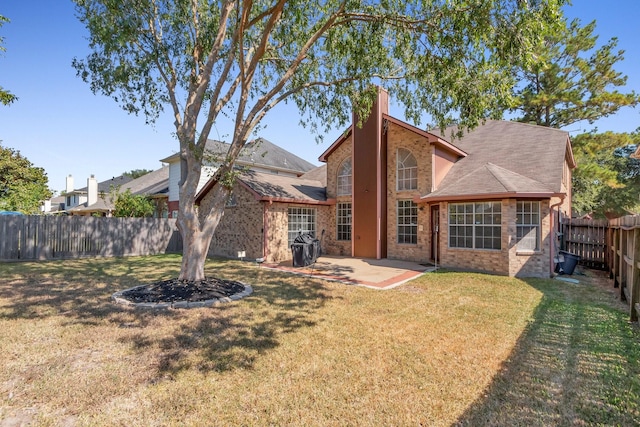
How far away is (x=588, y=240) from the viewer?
12508 mm

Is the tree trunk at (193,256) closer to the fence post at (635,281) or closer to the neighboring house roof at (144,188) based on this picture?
the fence post at (635,281)

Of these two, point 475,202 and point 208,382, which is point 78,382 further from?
point 475,202

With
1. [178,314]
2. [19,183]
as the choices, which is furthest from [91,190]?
[178,314]

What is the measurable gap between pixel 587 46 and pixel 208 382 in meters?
25.7

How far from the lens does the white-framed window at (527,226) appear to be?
10398mm

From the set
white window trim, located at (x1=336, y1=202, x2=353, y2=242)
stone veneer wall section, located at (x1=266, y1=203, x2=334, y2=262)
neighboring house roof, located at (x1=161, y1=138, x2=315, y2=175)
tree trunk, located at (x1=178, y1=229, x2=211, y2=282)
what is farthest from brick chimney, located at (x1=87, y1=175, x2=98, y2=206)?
tree trunk, located at (x1=178, y1=229, x2=211, y2=282)

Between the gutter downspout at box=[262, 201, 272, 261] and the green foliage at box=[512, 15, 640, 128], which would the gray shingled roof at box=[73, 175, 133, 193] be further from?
the green foliage at box=[512, 15, 640, 128]

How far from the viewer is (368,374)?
382 centimetres

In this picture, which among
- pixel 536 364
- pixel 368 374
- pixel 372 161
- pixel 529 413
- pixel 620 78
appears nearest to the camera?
pixel 529 413

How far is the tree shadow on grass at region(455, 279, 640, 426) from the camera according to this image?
3.08 meters

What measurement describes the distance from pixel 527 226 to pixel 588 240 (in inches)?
174

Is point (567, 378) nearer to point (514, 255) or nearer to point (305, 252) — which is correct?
point (514, 255)

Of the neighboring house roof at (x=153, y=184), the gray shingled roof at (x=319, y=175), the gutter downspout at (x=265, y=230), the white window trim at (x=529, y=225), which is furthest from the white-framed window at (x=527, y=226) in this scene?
the neighboring house roof at (x=153, y=184)

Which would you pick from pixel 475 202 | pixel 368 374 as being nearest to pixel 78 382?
pixel 368 374
